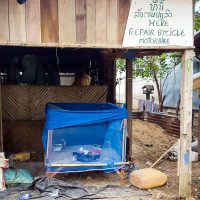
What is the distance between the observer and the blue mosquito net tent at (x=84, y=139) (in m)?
6.25

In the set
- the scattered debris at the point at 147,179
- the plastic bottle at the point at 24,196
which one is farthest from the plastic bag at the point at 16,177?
the scattered debris at the point at 147,179

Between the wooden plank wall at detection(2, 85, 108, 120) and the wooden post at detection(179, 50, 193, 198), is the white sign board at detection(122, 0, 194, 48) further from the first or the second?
the wooden plank wall at detection(2, 85, 108, 120)

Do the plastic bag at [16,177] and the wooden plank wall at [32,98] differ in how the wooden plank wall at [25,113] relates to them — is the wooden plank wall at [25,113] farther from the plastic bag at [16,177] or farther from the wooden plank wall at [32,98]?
the plastic bag at [16,177]

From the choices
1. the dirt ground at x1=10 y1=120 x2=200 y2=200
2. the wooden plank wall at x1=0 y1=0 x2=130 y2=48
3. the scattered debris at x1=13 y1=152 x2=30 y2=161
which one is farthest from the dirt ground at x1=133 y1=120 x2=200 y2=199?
the wooden plank wall at x1=0 y1=0 x2=130 y2=48

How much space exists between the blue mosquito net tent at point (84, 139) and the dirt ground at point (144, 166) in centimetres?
50

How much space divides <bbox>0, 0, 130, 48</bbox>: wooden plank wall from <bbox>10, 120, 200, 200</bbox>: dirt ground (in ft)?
9.13

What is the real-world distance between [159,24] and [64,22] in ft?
5.32

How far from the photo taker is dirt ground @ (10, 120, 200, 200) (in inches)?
233

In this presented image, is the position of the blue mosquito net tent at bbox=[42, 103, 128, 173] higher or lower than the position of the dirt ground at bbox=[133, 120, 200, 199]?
higher

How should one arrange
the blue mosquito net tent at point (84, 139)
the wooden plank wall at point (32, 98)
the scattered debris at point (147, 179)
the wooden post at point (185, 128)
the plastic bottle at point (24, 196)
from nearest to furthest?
the plastic bottle at point (24, 196), the wooden post at point (185, 128), the scattered debris at point (147, 179), the blue mosquito net tent at point (84, 139), the wooden plank wall at point (32, 98)

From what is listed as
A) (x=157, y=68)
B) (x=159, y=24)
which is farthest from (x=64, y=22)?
(x=157, y=68)

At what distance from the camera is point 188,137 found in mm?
5730

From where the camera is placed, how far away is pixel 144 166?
7.96m

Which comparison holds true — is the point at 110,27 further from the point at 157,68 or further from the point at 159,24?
the point at 157,68
